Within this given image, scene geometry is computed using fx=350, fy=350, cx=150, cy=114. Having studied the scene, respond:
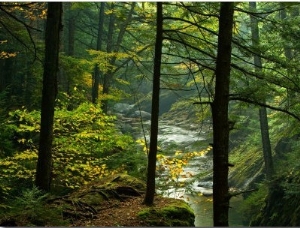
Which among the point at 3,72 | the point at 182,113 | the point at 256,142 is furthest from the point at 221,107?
the point at 182,113

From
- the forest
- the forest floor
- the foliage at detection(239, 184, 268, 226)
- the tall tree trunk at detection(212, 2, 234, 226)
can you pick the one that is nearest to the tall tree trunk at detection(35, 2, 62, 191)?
the forest

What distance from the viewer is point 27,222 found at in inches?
218

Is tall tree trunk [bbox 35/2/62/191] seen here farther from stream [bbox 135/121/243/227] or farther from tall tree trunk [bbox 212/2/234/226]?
tall tree trunk [bbox 212/2/234/226]

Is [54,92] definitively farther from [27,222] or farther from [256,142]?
[256,142]

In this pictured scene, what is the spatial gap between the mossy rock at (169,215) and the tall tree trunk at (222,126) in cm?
151

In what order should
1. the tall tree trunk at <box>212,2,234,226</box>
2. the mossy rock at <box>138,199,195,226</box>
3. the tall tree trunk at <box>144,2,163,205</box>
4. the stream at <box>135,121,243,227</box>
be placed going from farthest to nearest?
the stream at <box>135,121,243,227</box>
the tall tree trunk at <box>144,2,163,205</box>
the mossy rock at <box>138,199,195,226</box>
the tall tree trunk at <box>212,2,234,226</box>

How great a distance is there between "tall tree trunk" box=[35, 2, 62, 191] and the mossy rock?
2172 millimetres

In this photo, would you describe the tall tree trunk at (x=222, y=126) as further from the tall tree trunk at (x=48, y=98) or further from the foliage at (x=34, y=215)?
the tall tree trunk at (x=48, y=98)

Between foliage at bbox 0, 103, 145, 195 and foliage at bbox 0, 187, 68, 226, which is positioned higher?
foliage at bbox 0, 103, 145, 195

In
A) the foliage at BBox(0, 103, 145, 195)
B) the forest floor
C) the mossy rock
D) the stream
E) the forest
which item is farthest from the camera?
the stream

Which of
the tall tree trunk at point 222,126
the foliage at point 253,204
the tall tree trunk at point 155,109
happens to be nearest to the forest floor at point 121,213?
the tall tree trunk at point 155,109

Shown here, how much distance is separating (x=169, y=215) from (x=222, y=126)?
2.44 metres

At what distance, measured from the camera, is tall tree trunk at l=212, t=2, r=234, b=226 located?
500cm

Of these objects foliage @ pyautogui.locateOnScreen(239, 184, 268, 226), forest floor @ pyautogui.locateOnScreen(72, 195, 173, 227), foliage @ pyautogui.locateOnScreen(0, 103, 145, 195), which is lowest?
foliage @ pyautogui.locateOnScreen(239, 184, 268, 226)
